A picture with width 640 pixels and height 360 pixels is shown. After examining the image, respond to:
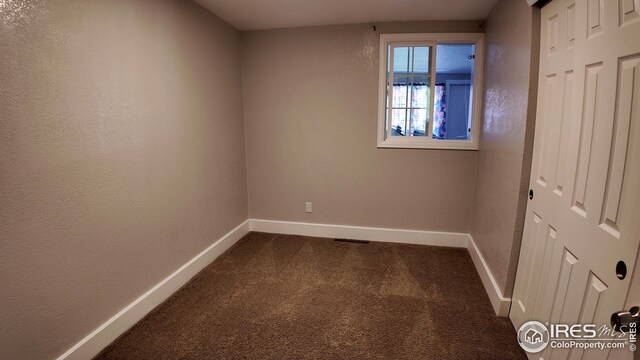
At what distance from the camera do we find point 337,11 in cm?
275

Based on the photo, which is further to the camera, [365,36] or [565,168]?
[365,36]

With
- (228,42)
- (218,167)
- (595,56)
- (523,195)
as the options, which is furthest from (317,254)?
(595,56)

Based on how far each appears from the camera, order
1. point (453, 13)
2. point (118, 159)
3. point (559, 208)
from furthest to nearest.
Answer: point (453, 13) → point (118, 159) → point (559, 208)

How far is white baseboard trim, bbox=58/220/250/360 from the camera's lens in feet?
5.67

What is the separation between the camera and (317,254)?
3.13 m

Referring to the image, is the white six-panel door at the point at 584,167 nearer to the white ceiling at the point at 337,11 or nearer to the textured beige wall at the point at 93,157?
the white ceiling at the point at 337,11

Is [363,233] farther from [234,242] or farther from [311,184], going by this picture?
[234,242]

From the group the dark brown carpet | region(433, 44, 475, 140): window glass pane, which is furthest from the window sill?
region(433, 44, 475, 140): window glass pane

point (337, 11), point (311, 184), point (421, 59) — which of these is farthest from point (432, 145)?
point (421, 59)

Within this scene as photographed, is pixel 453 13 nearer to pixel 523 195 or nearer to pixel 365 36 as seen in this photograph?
pixel 365 36

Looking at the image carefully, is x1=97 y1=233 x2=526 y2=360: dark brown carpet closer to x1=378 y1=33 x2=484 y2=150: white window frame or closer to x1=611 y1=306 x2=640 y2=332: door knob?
x1=611 y1=306 x2=640 y2=332: door knob

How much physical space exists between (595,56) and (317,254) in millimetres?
2544

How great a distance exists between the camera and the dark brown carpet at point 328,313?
1.83 meters

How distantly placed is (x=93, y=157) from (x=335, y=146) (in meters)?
2.19
